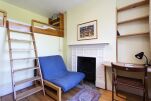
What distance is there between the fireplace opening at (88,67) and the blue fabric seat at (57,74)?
423 millimetres

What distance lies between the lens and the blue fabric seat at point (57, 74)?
6.41 feet

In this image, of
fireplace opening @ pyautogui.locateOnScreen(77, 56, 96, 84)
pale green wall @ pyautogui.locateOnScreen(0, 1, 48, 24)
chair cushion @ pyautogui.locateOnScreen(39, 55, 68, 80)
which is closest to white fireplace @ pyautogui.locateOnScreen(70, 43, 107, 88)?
fireplace opening @ pyautogui.locateOnScreen(77, 56, 96, 84)

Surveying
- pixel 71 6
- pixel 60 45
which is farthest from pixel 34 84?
pixel 71 6

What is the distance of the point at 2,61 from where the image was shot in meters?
2.04

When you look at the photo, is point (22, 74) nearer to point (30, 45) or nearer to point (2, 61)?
point (2, 61)

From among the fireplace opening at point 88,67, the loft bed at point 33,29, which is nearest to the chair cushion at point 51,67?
the fireplace opening at point 88,67

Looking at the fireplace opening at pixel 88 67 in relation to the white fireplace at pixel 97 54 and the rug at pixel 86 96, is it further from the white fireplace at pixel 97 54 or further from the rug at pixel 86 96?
the rug at pixel 86 96

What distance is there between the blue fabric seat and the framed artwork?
3.39 ft

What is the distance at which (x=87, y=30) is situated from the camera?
2.76 metres

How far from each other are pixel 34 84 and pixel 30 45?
1.09 meters

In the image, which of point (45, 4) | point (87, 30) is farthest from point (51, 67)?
point (45, 4)

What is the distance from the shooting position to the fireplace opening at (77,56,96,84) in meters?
2.78

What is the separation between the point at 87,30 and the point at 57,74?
153 centimetres

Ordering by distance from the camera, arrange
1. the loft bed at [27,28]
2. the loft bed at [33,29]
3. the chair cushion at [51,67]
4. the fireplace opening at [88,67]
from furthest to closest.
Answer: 1. the fireplace opening at [88,67]
2. the chair cushion at [51,67]
3. the loft bed at [33,29]
4. the loft bed at [27,28]
